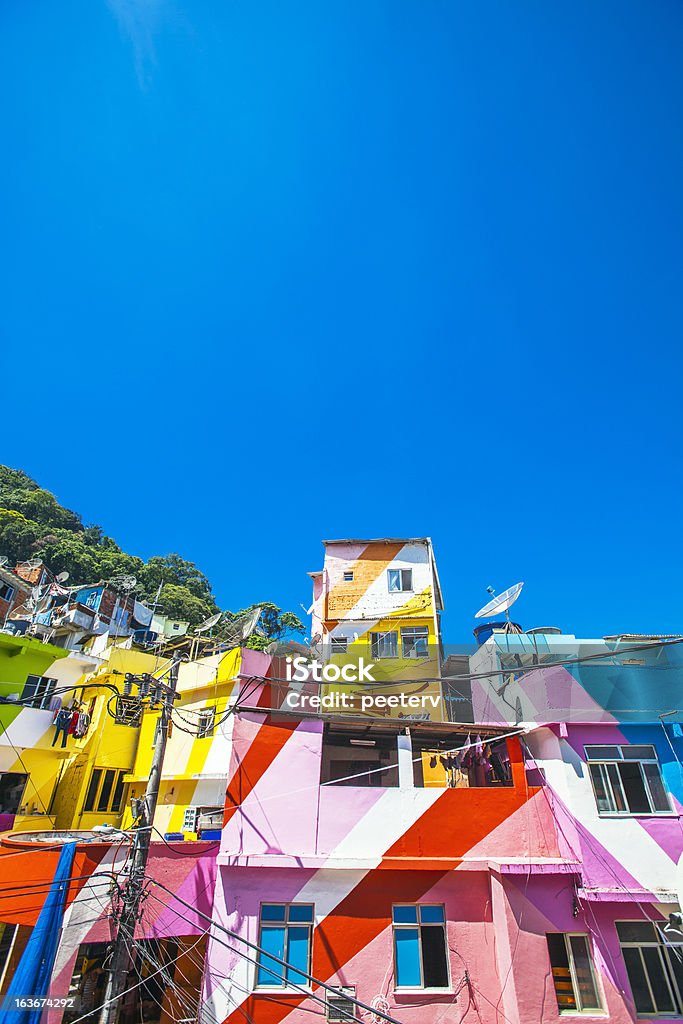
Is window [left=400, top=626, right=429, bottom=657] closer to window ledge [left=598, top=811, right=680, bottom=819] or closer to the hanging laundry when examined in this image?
window ledge [left=598, top=811, right=680, bottom=819]

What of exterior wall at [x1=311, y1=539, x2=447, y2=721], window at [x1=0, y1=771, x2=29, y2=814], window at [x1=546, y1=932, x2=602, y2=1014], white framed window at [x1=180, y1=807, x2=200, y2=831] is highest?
exterior wall at [x1=311, y1=539, x2=447, y2=721]

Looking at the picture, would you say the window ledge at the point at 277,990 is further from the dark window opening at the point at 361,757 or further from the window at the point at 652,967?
the window at the point at 652,967

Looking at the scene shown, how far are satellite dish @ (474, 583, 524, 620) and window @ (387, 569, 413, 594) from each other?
7.95 metres

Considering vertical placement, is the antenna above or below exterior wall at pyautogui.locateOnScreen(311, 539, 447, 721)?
below

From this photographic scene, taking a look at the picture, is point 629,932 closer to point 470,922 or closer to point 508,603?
point 470,922

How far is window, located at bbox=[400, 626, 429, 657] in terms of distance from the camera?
76.2 ft

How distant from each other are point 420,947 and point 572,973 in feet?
9.98

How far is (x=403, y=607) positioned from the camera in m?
24.9

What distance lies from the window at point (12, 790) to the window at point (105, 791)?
7.73ft

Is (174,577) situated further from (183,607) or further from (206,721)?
(206,721)

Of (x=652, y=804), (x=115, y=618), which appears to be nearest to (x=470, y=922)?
(x=652, y=804)

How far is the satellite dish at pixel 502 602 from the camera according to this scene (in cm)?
1625

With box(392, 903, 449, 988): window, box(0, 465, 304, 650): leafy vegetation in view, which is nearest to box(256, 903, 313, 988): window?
box(392, 903, 449, 988): window

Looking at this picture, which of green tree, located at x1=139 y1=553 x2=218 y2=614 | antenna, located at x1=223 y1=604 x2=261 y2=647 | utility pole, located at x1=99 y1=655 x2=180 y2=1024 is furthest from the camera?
green tree, located at x1=139 y1=553 x2=218 y2=614
